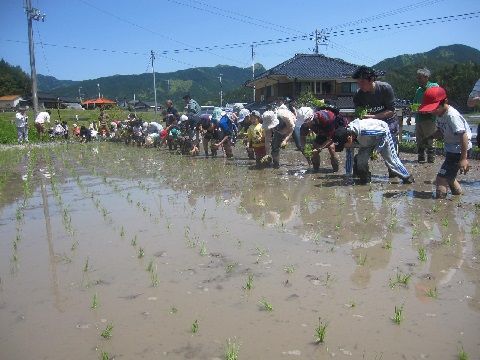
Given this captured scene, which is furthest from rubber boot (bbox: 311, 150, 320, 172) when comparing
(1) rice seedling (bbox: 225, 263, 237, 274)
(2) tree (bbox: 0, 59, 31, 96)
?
(2) tree (bbox: 0, 59, 31, 96)

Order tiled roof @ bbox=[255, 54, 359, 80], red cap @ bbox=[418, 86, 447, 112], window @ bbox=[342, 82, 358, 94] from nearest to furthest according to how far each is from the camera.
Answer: red cap @ bbox=[418, 86, 447, 112], tiled roof @ bbox=[255, 54, 359, 80], window @ bbox=[342, 82, 358, 94]

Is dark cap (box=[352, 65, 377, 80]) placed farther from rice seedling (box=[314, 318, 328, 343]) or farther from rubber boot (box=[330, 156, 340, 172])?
rice seedling (box=[314, 318, 328, 343])

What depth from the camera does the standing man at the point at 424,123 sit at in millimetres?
7594

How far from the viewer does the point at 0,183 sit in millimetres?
7871

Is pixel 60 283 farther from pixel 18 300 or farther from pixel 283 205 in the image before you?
pixel 283 205

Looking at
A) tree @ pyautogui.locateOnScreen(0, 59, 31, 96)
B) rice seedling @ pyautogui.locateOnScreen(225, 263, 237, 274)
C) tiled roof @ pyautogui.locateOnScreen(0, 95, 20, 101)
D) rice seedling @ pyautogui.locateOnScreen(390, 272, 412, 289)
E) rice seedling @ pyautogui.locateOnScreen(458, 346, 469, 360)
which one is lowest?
rice seedling @ pyautogui.locateOnScreen(458, 346, 469, 360)

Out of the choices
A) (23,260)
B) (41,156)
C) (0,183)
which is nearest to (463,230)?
(23,260)

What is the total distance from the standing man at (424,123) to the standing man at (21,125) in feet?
51.9

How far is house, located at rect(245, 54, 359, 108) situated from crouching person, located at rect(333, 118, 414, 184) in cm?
2344

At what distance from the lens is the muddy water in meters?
2.33

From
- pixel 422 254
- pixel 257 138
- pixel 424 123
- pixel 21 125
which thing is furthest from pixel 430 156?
pixel 21 125

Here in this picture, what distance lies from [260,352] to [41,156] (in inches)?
496

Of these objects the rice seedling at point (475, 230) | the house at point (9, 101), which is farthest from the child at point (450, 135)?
the house at point (9, 101)

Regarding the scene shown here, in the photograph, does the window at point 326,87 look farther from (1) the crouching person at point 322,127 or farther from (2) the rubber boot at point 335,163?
(1) the crouching person at point 322,127
